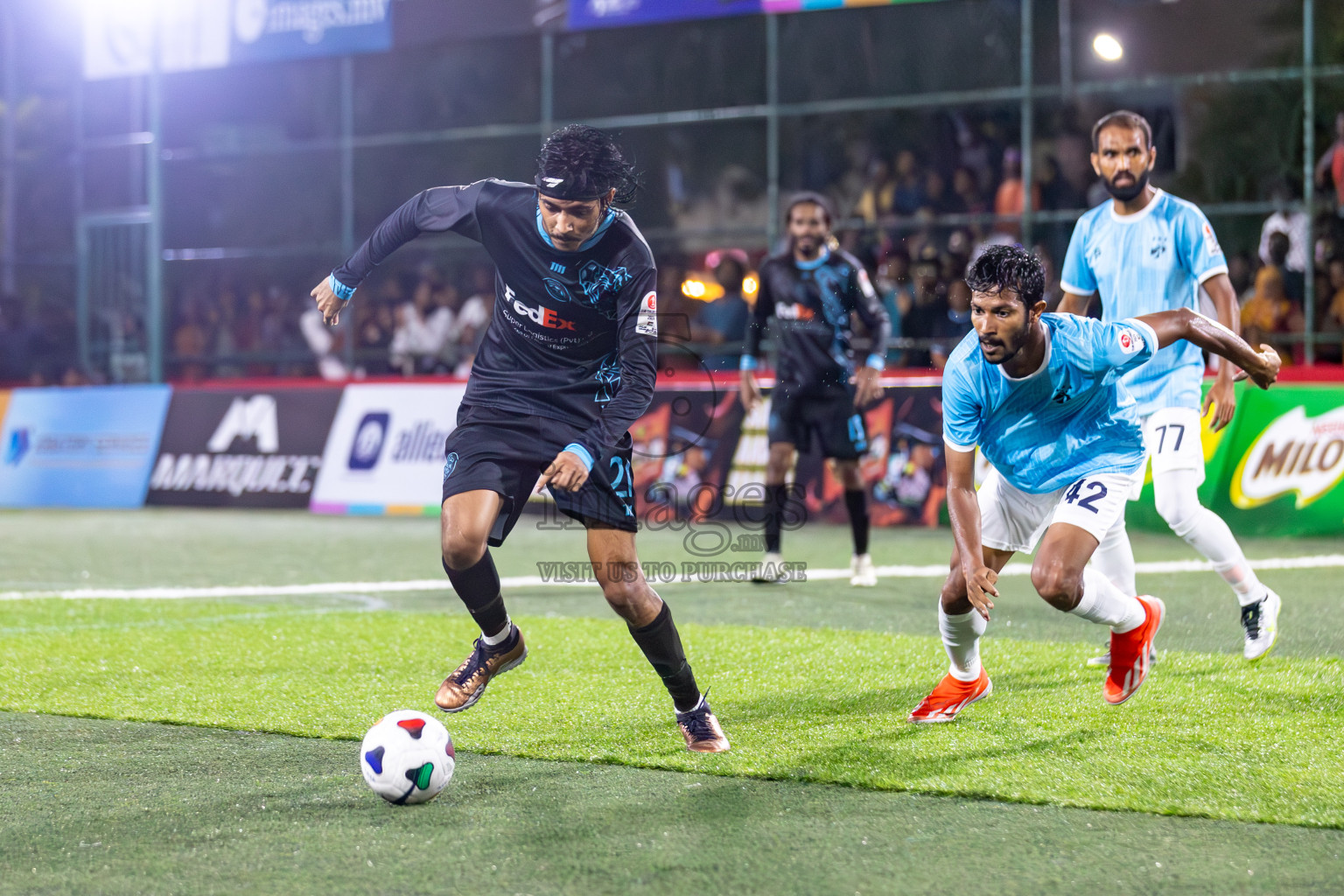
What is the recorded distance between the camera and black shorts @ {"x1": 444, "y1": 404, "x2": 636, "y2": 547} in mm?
4582

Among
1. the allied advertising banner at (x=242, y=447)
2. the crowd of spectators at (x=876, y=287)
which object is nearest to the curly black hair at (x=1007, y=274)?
the crowd of spectators at (x=876, y=287)

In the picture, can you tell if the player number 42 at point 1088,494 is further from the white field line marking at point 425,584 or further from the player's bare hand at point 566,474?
the white field line marking at point 425,584

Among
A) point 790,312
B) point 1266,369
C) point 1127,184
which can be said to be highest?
point 1127,184

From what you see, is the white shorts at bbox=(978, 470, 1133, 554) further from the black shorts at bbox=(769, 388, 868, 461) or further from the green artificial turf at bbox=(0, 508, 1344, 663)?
the black shorts at bbox=(769, 388, 868, 461)

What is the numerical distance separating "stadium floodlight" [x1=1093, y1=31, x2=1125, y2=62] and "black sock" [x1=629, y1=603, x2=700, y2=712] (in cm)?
1388

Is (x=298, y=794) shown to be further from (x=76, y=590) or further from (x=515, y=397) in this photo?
(x=76, y=590)

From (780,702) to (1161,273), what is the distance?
2455 millimetres

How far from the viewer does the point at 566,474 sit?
13.8 feet

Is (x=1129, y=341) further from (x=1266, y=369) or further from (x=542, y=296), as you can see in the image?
(x=542, y=296)

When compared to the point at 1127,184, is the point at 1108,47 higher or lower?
higher

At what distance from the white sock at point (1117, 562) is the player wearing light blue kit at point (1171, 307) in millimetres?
125

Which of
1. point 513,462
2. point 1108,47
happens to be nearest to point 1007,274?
point 513,462

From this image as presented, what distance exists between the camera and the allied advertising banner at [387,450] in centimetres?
1345

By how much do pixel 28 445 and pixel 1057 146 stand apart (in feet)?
38.1
